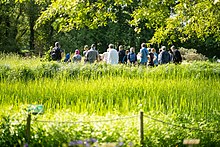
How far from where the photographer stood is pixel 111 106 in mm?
8516

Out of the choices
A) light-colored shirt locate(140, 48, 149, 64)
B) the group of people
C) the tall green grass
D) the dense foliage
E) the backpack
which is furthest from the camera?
the backpack

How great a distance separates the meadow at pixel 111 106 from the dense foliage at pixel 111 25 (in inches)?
56.8

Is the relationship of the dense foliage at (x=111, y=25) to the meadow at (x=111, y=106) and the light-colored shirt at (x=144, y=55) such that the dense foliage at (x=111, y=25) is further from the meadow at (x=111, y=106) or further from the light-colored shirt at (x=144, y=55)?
the meadow at (x=111, y=106)

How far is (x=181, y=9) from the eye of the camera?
11.9 m

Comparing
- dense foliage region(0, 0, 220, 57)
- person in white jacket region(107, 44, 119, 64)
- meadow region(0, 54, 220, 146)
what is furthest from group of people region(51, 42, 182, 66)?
meadow region(0, 54, 220, 146)

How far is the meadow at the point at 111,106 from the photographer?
6.07 m

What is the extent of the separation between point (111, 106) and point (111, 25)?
107 ft

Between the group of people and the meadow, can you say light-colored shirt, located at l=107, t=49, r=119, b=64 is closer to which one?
the group of people

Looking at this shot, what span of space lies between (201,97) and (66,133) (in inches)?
171

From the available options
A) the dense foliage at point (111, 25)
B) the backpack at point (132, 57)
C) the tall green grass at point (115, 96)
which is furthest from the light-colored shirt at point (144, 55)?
the tall green grass at point (115, 96)

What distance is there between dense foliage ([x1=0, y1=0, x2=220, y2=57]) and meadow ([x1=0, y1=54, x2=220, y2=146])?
4.74ft

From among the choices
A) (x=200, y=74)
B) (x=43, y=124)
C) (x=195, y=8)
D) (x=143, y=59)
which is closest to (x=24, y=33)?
(x=143, y=59)

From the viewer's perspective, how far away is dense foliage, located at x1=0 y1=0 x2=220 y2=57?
374 inches

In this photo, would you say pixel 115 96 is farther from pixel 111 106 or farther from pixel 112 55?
pixel 112 55
